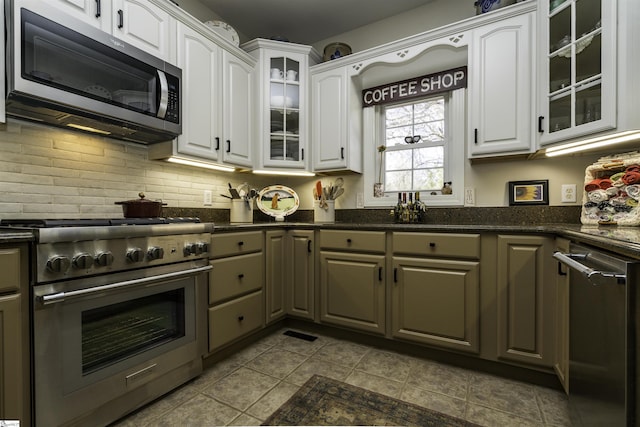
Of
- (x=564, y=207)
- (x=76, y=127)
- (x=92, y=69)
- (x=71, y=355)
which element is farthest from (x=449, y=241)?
(x=76, y=127)

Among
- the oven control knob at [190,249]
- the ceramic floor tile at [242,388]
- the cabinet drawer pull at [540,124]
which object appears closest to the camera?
the ceramic floor tile at [242,388]

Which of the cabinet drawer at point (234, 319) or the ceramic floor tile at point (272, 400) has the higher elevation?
the cabinet drawer at point (234, 319)

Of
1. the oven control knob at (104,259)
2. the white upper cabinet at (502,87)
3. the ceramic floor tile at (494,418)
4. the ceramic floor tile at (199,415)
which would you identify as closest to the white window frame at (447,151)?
the white upper cabinet at (502,87)

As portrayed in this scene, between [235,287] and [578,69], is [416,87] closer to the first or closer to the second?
[578,69]

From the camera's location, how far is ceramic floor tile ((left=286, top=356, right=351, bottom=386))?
1702 millimetres

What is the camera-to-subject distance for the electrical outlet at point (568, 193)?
2.03m

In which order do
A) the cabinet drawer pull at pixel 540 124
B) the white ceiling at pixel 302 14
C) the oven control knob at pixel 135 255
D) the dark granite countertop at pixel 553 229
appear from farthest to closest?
the white ceiling at pixel 302 14 → the cabinet drawer pull at pixel 540 124 → the oven control knob at pixel 135 255 → the dark granite countertop at pixel 553 229

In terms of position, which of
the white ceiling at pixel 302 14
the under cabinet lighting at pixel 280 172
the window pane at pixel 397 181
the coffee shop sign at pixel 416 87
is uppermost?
the white ceiling at pixel 302 14

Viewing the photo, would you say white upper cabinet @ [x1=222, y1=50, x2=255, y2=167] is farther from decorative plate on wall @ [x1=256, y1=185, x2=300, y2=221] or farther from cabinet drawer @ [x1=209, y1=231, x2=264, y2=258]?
cabinet drawer @ [x1=209, y1=231, x2=264, y2=258]

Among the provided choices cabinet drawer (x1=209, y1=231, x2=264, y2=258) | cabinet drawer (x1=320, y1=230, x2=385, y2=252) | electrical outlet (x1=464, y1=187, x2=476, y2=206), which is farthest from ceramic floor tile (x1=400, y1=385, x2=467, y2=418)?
electrical outlet (x1=464, y1=187, x2=476, y2=206)

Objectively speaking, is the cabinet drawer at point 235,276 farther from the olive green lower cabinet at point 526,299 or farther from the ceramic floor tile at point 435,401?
the olive green lower cabinet at point 526,299

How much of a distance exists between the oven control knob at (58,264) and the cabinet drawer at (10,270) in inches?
3.2

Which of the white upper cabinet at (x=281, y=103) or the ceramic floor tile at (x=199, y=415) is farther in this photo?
the white upper cabinet at (x=281, y=103)

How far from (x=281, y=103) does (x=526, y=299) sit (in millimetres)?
2381
